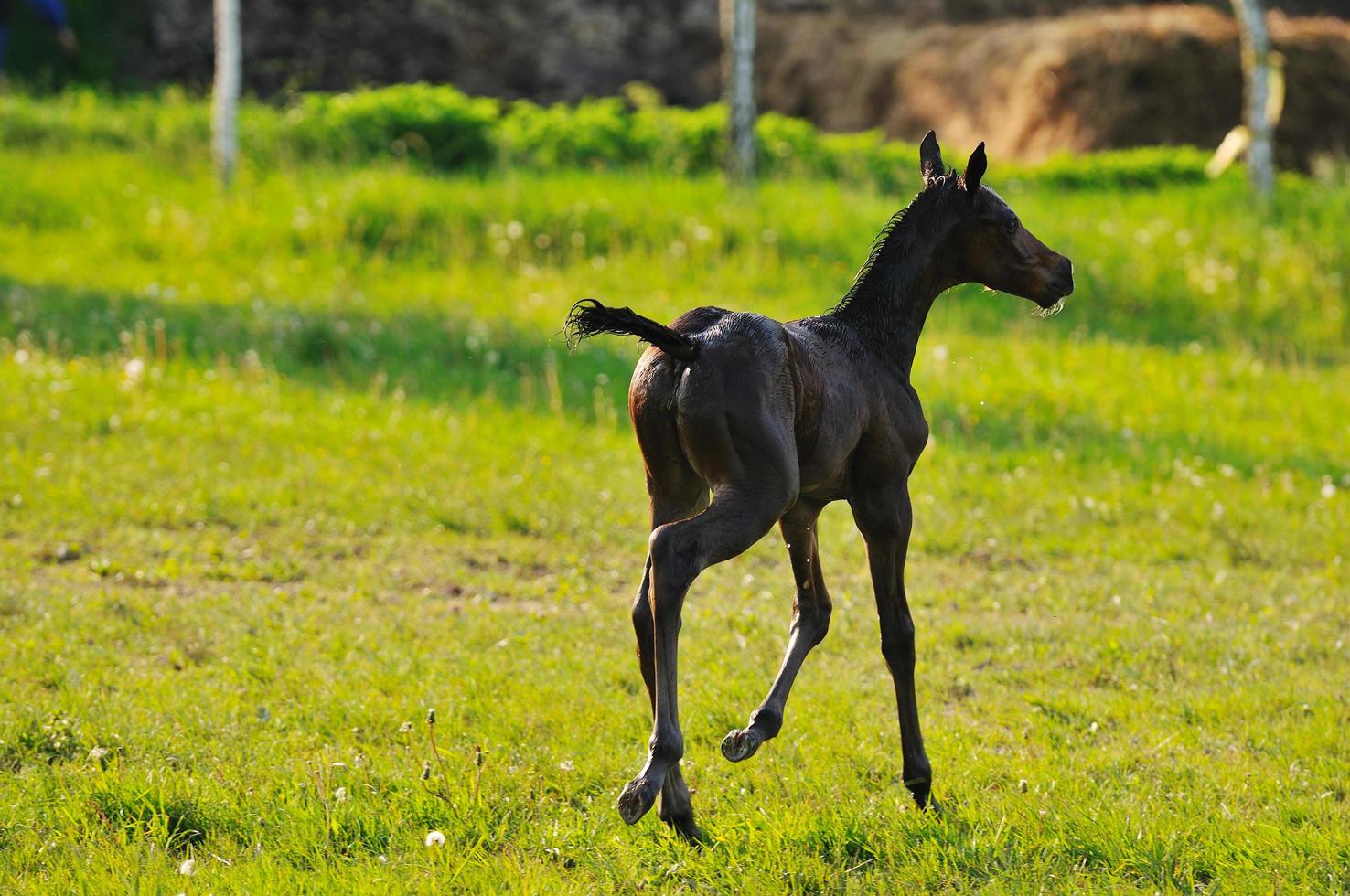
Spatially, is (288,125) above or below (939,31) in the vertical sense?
below

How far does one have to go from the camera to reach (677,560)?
13.4ft

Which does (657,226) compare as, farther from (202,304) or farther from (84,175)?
(84,175)

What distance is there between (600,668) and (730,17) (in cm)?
1004

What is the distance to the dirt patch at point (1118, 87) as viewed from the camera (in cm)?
1844

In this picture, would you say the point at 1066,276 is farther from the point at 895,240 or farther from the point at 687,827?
the point at 687,827

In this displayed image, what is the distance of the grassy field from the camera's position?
15.5 ft

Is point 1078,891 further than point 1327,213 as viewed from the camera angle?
No

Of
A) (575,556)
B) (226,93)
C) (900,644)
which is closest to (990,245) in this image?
(900,644)

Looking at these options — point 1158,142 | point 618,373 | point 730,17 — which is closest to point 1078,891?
point 618,373

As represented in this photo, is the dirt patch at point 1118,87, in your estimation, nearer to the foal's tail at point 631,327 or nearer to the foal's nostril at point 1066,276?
the foal's nostril at point 1066,276

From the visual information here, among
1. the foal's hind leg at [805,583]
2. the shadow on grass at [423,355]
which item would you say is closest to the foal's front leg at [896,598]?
the foal's hind leg at [805,583]

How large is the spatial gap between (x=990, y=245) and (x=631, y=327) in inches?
55.1

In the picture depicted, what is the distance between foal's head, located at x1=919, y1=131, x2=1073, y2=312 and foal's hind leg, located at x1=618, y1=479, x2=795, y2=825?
4.11ft

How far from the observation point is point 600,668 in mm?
6391
